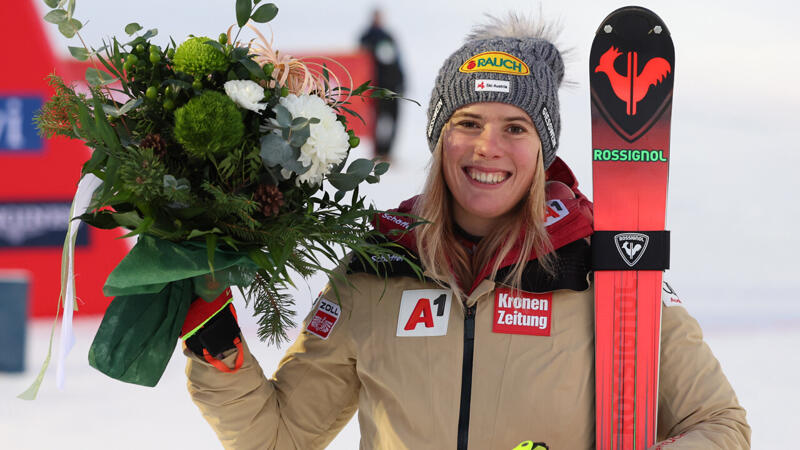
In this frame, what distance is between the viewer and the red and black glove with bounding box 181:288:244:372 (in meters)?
1.60

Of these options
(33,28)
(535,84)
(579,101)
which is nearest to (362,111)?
(579,101)

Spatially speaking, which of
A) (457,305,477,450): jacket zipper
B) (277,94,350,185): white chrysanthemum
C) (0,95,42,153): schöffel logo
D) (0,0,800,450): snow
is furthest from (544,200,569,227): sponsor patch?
(0,95,42,153): schöffel logo

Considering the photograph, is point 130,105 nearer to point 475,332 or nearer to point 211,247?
point 211,247

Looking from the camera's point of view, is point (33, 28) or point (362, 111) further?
point (362, 111)

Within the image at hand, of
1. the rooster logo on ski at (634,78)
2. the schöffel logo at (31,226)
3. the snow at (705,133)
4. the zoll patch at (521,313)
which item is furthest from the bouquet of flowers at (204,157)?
the schöffel logo at (31,226)

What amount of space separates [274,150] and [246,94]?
109 millimetres

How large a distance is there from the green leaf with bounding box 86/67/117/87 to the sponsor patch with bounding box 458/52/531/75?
2.48 ft

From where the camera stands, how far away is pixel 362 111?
6875 mm

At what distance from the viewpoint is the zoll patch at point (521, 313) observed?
5.56 feet

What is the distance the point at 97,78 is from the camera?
4.77ft

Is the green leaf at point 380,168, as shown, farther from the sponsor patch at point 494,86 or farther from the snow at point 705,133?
the snow at point 705,133

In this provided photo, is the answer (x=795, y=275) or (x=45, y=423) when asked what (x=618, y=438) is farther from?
(x=795, y=275)

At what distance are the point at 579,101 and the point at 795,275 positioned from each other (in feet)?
7.09

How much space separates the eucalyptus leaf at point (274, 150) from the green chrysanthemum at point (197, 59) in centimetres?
16
